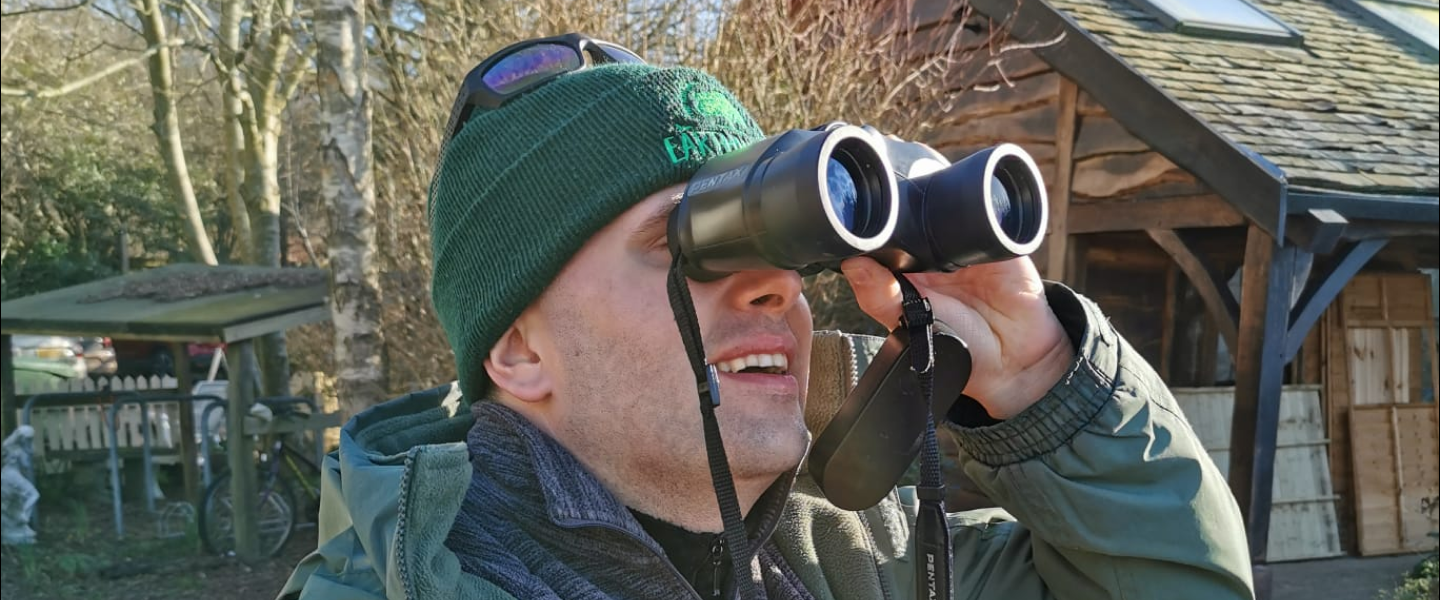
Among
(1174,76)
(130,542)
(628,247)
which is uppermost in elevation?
(1174,76)

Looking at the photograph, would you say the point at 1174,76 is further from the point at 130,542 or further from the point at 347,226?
the point at 130,542

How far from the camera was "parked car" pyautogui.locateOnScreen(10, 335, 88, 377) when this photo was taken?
19.0 meters

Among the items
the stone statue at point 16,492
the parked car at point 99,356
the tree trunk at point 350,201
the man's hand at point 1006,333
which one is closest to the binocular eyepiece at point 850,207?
the man's hand at point 1006,333

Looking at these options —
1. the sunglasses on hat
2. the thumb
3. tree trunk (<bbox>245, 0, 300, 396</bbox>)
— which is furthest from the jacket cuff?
tree trunk (<bbox>245, 0, 300, 396</bbox>)

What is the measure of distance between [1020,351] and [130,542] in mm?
10439

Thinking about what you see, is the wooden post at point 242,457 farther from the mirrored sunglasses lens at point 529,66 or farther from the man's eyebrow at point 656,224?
the man's eyebrow at point 656,224

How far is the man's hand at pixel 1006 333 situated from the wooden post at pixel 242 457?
7.88 meters

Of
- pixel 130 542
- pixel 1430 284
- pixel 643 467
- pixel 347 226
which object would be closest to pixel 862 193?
pixel 643 467

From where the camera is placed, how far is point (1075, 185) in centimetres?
779

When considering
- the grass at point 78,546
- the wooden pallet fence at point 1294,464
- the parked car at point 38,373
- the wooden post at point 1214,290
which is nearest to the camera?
the wooden post at point 1214,290

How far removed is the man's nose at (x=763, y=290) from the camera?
1.73m

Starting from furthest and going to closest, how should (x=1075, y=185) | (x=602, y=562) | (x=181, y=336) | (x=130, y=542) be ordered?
(x=130, y=542) < (x=181, y=336) < (x=1075, y=185) < (x=602, y=562)

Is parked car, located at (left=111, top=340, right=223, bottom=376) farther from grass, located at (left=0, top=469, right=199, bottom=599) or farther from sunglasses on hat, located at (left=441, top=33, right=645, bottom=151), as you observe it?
sunglasses on hat, located at (left=441, top=33, right=645, bottom=151)

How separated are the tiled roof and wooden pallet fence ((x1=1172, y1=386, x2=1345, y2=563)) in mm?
1942
